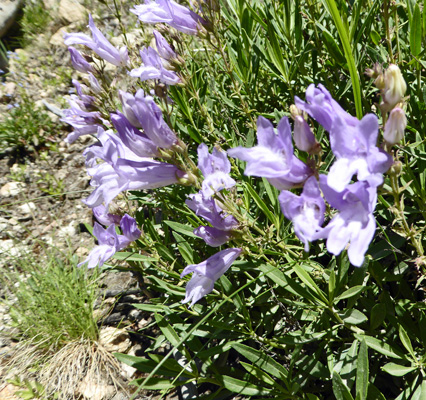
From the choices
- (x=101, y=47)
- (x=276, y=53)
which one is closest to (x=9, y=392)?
(x=101, y=47)

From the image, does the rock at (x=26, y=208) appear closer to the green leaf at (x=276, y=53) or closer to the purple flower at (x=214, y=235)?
the green leaf at (x=276, y=53)

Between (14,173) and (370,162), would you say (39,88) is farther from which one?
(370,162)

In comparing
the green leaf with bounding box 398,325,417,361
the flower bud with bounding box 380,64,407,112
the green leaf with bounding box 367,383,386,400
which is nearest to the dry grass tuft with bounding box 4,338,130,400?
the green leaf with bounding box 367,383,386,400

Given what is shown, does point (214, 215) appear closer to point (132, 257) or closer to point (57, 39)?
point (132, 257)

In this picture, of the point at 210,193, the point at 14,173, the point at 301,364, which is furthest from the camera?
the point at 14,173

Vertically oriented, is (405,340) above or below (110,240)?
below

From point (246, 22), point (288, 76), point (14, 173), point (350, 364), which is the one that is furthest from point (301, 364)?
point (14, 173)
